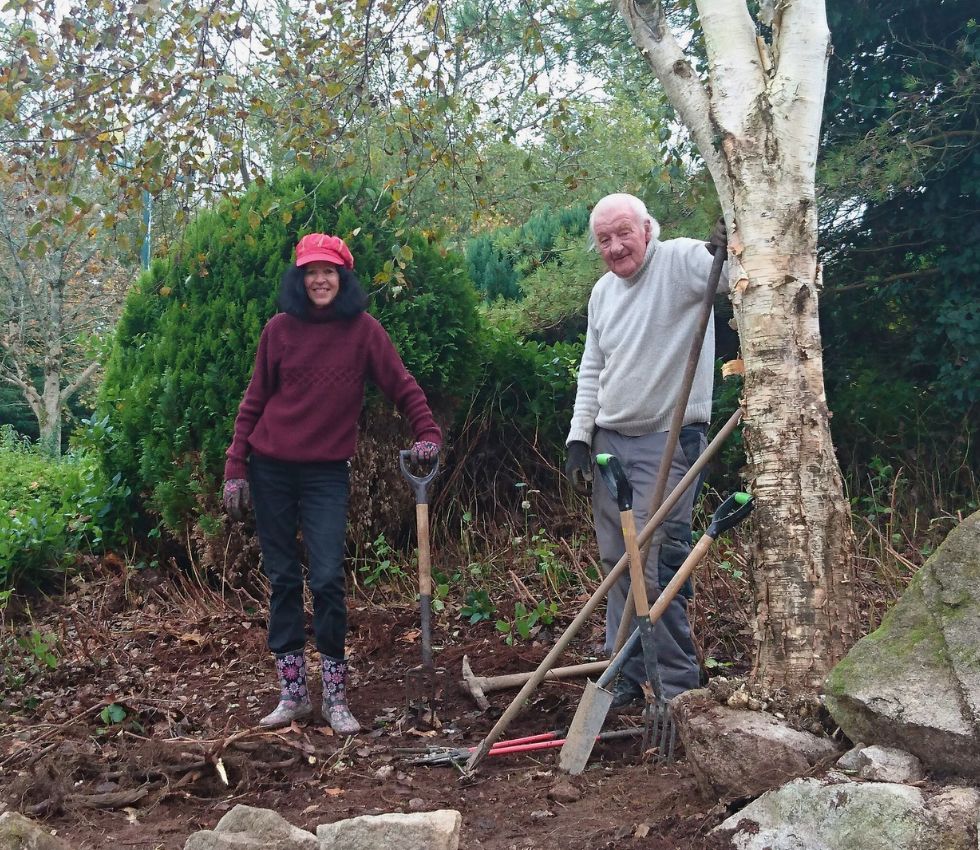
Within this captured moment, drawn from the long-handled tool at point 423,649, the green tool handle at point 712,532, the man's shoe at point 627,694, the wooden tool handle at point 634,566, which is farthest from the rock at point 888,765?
the long-handled tool at point 423,649

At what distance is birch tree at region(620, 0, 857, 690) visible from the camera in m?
2.89

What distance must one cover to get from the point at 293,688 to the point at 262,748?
45 centimetres

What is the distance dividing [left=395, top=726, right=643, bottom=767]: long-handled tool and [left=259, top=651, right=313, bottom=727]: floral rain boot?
0.66 metres

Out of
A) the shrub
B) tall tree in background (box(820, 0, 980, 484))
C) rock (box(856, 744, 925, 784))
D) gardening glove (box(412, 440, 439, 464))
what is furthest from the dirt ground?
tall tree in background (box(820, 0, 980, 484))

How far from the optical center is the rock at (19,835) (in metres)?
2.41

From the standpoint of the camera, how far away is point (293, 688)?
3979 mm

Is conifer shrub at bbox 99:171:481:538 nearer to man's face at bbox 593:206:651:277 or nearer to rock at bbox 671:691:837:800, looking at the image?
man's face at bbox 593:206:651:277

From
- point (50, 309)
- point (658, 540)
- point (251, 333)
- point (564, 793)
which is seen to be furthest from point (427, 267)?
point (50, 309)

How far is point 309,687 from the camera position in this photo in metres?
4.47

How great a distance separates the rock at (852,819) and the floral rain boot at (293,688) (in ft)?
6.69

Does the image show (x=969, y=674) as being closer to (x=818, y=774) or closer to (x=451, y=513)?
(x=818, y=774)

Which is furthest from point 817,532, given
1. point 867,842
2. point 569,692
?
point 569,692

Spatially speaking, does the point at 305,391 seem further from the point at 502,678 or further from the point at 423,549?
the point at 502,678

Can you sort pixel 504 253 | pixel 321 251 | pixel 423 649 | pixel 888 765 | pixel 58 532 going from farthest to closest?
pixel 504 253, pixel 58 532, pixel 423 649, pixel 321 251, pixel 888 765
